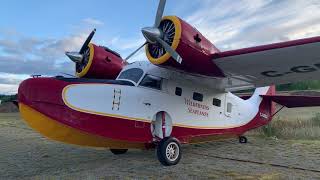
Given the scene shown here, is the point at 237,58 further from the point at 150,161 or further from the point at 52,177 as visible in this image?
the point at 52,177

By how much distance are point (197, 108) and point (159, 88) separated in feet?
5.63

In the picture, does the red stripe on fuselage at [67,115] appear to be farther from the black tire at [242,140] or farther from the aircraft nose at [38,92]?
the black tire at [242,140]

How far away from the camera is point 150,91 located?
401 inches

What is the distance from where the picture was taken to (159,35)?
9.08 meters

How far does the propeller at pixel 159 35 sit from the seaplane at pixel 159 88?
0.02 metres

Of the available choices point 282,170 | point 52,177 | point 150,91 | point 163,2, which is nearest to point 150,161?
point 150,91

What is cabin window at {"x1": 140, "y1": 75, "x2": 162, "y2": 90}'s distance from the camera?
1021 centimetres

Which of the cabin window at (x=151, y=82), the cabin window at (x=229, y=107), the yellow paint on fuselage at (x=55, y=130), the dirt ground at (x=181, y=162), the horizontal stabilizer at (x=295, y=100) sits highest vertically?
the horizontal stabilizer at (x=295, y=100)

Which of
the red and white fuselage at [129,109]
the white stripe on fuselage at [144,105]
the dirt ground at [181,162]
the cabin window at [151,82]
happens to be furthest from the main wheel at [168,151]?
the cabin window at [151,82]

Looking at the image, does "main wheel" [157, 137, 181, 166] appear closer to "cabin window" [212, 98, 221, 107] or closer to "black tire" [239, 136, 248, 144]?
"cabin window" [212, 98, 221, 107]

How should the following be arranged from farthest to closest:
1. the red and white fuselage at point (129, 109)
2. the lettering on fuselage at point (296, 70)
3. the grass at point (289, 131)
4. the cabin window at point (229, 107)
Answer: the grass at point (289, 131)
the cabin window at point (229, 107)
the lettering on fuselage at point (296, 70)
the red and white fuselage at point (129, 109)

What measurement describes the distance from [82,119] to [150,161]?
2.56 meters

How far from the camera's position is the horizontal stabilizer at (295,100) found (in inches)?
553

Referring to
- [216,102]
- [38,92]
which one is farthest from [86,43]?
[216,102]
